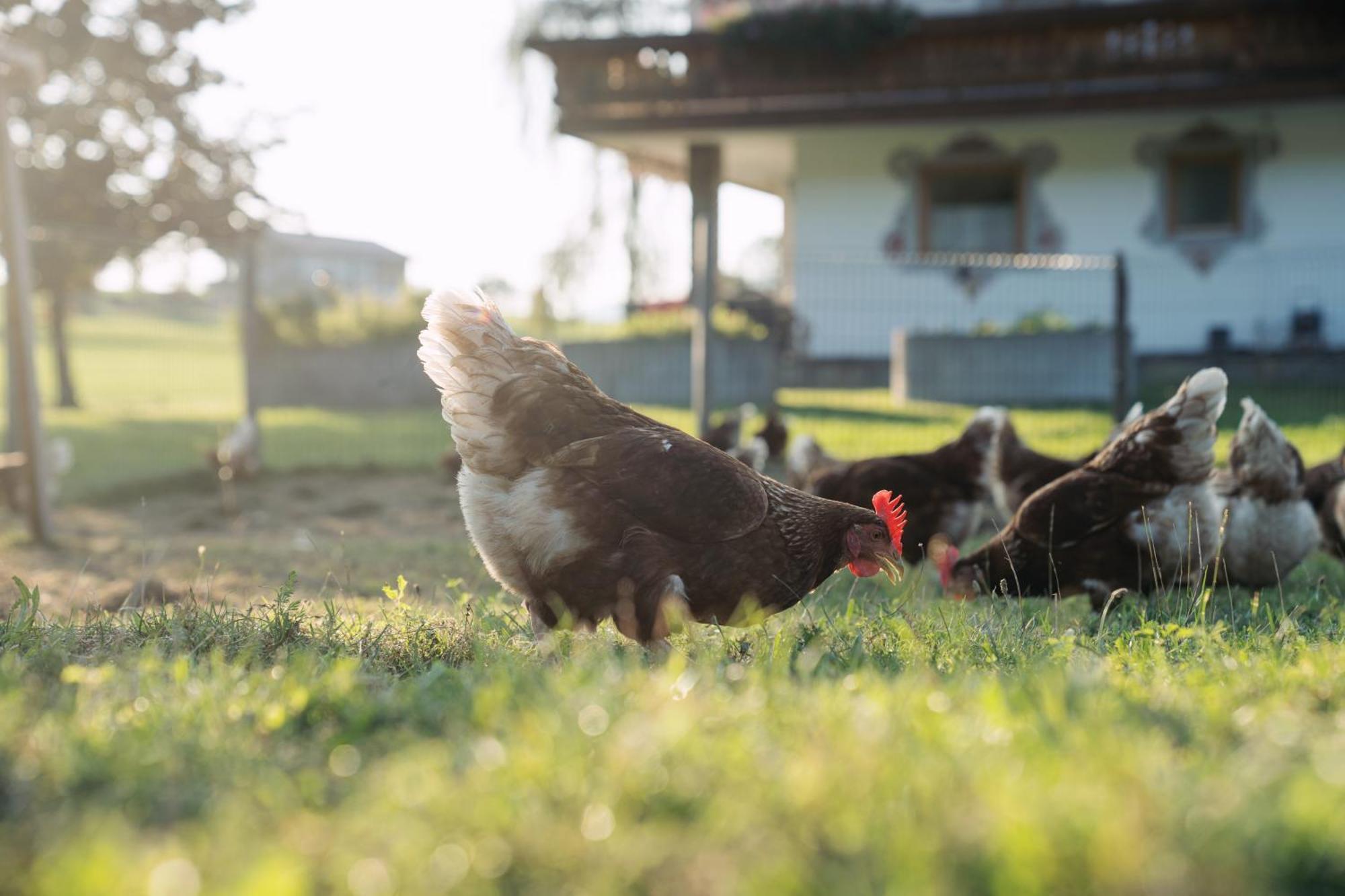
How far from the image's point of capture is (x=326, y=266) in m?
17.6

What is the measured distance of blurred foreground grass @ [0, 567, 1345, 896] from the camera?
1869 millimetres

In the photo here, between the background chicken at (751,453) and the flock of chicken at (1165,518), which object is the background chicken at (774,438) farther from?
the flock of chicken at (1165,518)

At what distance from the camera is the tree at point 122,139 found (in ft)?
46.4

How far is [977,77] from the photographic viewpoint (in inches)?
592

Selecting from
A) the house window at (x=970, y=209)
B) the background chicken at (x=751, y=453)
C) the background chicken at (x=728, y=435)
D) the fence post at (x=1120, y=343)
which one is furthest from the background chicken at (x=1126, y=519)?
the house window at (x=970, y=209)

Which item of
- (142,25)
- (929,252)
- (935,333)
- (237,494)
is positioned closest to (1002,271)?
(929,252)

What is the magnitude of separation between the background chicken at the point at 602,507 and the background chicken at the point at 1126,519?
1.42 metres

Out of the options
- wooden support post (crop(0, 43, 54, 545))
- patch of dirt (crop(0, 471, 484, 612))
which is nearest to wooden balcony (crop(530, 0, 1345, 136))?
patch of dirt (crop(0, 471, 484, 612))

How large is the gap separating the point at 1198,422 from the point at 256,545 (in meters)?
5.97

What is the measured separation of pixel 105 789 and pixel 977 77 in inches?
591

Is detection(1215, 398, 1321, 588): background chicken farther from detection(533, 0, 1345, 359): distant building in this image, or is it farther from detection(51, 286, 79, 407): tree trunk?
detection(51, 286, 79, 407): tree trunk

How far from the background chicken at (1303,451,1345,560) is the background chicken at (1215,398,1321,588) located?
0.70m

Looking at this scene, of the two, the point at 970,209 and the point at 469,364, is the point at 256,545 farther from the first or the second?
the point at 970,209

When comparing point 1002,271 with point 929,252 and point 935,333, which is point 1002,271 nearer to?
point 929,252
